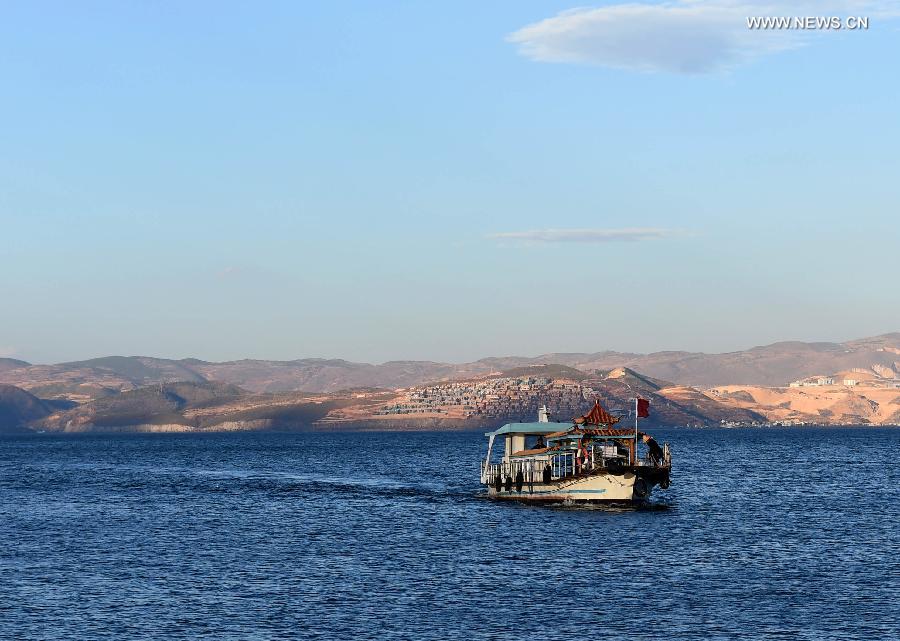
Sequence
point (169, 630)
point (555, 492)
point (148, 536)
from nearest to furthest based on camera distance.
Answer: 1. point (169, 630)
2. point (148, 536)
3. point (555, 492)

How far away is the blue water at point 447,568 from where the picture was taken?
6344 centimetres

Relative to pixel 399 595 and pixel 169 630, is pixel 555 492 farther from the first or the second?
pixel 169 630

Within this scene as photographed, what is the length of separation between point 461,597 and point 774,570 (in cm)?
2287

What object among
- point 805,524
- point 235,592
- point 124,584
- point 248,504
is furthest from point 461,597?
point 248,504

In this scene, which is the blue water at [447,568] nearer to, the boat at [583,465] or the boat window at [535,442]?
the boat at [583,465]

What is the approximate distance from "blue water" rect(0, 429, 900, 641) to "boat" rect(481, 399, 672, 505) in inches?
164

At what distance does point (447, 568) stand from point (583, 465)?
4894 cm

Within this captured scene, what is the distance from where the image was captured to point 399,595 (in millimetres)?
72062

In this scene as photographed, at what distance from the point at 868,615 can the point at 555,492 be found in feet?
202

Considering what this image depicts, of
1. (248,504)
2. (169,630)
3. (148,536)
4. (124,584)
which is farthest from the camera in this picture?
(248,504)

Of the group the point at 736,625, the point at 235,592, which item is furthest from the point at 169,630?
the point at 736,625

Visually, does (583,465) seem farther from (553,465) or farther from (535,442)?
(535,442)

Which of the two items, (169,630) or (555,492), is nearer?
(169,630)

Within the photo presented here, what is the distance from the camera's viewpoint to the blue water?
2498 inches
